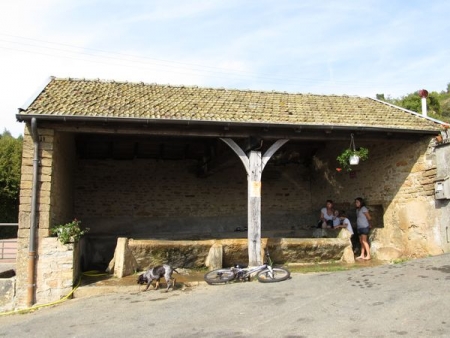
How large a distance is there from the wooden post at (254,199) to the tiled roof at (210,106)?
596mm

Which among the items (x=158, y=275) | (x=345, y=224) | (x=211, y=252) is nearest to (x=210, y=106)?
(x=211, y=252)

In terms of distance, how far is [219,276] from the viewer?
278 inches

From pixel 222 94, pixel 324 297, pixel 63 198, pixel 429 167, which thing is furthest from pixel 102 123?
pixel 429 167

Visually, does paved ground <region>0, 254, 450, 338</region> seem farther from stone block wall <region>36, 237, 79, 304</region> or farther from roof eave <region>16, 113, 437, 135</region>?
roof eave <region>16, 113, 437, 135</region>

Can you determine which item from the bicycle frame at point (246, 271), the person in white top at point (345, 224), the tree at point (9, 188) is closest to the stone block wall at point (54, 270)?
the bicycle frame at point (246, 271)

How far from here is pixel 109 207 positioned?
38.0 feet

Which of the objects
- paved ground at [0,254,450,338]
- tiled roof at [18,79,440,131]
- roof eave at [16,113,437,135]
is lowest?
paved ground at [0,254,450,338]

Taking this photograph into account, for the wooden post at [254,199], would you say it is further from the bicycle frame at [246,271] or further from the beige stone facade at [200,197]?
the beige stone facade at [200,197]

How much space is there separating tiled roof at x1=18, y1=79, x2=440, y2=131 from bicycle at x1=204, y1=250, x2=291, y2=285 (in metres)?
2.55

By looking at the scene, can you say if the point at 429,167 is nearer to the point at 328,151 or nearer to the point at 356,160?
the point at 356,160

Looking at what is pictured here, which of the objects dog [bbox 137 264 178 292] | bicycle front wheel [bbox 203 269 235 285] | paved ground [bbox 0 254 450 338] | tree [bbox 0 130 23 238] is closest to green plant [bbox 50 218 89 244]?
paved ground [bbox 0 254 450 338]

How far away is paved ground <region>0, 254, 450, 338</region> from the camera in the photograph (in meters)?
4.46

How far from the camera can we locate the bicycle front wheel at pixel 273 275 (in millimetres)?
6891

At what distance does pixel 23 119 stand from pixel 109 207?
5.17 metres
